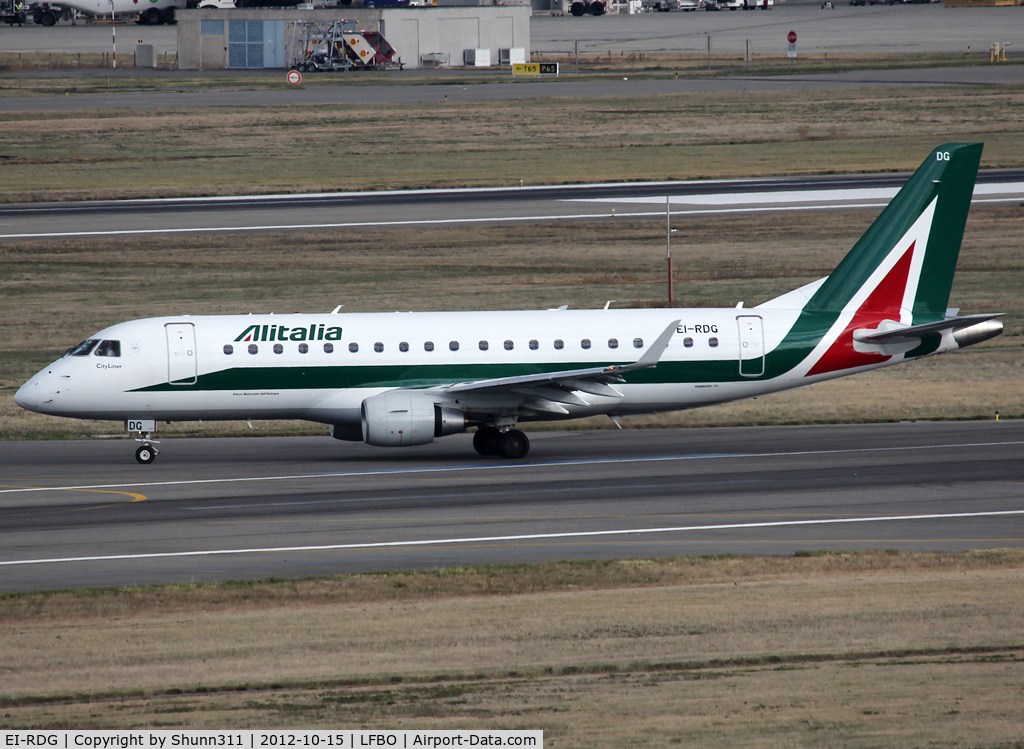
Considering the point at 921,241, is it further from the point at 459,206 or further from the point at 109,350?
the point at 459,206

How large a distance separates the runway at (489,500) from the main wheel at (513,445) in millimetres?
448

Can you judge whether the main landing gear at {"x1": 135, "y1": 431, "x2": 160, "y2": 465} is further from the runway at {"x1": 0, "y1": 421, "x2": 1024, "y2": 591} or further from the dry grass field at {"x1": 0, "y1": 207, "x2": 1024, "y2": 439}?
the dry grass field at {"x1": 0, "y1": 207, "x2": 1024, "y2": 439}

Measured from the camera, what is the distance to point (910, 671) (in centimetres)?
1731

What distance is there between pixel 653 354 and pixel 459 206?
129ft

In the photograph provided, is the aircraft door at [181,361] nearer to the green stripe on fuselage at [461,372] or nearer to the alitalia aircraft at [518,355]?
the alitalia aircraft at [518,355]

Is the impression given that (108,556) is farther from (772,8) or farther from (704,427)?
(772,8)

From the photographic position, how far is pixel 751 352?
3469cm

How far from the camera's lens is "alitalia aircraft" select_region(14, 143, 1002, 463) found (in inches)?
1325

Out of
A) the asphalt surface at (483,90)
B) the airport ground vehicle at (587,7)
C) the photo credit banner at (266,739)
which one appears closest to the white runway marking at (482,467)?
the photo credit banner at (266,739)

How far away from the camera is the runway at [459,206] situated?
6738 cm

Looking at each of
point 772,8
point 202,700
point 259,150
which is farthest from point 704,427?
point 772,8

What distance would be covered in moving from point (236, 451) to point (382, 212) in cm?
3548

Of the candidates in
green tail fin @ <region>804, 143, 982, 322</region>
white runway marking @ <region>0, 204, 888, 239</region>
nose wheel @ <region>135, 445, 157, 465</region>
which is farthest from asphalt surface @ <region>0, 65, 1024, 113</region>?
nose wheel @ <region>135, 445, 157, 465</region>

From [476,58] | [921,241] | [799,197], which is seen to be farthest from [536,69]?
[921,241]
